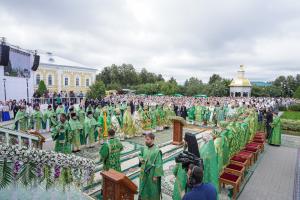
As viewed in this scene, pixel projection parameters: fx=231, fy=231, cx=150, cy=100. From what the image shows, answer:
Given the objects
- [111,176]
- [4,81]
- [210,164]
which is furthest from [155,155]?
[4,81]

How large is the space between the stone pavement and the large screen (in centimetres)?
2110

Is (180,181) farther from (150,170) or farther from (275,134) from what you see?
(275,134)

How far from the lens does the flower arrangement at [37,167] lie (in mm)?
2863

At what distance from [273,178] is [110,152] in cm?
550

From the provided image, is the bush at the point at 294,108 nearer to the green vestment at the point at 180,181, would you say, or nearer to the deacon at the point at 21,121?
the deacon at the point at 21,121

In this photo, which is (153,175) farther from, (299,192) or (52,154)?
(299,192)

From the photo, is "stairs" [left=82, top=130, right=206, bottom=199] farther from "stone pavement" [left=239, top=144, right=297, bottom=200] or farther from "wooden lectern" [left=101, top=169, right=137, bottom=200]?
"stone pavement" [left=239, top=144, right=297, bottom=200]

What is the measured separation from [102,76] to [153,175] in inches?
2495

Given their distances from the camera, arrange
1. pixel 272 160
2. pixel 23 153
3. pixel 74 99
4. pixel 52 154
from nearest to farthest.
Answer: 1. pixel 23 153
2. pixel 52 154
3. pixel 272 160
4. pixel 74 99

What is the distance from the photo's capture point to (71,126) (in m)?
8.62

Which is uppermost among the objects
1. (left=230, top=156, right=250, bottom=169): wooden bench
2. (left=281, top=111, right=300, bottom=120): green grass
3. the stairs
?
(left=230, top=156, right=250, bottom=169): wooden bench

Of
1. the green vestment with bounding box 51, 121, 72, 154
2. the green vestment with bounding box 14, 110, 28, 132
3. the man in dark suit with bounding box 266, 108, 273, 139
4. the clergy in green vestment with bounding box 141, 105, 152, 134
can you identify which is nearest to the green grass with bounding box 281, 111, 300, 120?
the man in dark suit with bounding box 266, 108, 273, 139

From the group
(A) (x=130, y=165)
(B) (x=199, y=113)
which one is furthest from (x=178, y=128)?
(B) (x=199, y=113)

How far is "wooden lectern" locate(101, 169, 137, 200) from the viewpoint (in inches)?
123
